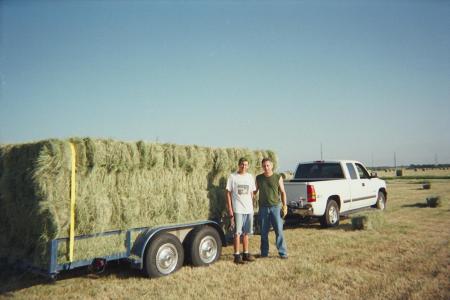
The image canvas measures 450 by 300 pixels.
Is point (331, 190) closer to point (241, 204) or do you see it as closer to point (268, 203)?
point (268, 203)

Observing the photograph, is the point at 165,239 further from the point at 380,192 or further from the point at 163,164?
the point at 380,192

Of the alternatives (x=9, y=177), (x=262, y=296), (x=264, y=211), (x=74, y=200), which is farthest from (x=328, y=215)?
(x=9, y=177)

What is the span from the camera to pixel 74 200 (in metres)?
5.00

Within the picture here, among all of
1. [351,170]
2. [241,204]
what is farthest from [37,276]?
[351,170]

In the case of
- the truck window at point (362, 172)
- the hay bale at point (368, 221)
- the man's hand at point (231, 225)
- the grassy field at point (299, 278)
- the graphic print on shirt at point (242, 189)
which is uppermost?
the truck window at point (362, 172)

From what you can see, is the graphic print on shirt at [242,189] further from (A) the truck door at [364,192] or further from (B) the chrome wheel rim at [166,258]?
(A) the truck door at [364,192]

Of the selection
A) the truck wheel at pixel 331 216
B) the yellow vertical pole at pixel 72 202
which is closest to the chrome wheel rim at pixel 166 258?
the yellow vertical pole at pixel 72 202

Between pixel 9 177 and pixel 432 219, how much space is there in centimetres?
1181

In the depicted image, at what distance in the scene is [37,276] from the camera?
598 cm

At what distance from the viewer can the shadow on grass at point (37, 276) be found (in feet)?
18.1

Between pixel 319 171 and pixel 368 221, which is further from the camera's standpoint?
pixel 319 171

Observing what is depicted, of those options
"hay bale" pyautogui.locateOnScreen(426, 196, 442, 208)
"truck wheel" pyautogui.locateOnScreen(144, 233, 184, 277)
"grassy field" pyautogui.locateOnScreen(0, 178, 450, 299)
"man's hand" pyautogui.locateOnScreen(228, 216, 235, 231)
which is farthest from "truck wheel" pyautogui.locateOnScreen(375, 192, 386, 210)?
"truck wheel" pyautogui.locateOnScreen(144, 233, 184, 277)

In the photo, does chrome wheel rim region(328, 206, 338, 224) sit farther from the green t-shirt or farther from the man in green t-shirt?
the green t-shirt

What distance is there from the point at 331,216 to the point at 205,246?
16.9ft
